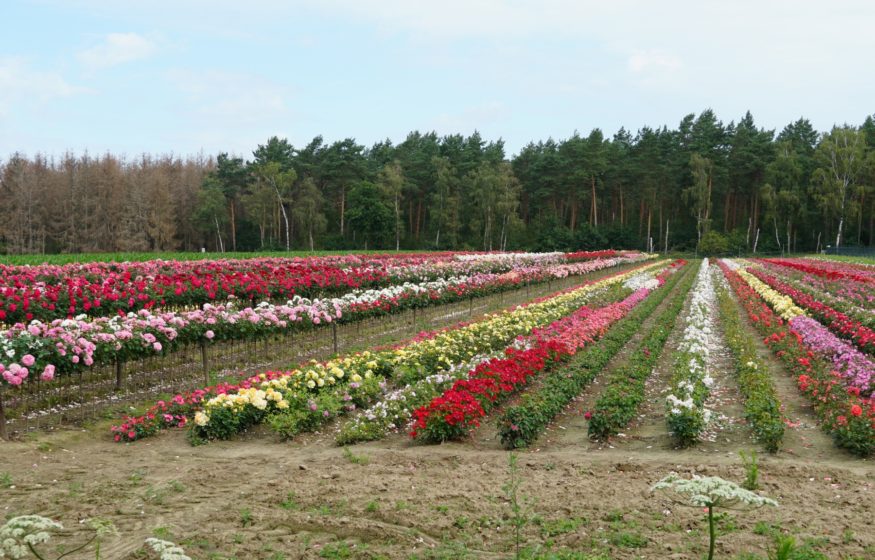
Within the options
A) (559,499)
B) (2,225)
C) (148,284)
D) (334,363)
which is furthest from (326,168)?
(559,499)

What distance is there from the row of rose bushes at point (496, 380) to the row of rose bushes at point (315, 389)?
117 cm

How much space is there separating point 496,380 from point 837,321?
10238 mm

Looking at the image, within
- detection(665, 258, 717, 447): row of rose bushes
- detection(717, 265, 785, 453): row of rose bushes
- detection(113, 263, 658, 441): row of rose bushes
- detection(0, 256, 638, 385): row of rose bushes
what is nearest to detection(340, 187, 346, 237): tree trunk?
detection(0, 256, 638, 385): row of rose bushes

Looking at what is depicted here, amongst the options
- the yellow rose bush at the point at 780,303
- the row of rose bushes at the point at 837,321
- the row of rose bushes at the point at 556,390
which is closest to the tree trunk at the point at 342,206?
the yellow rose bush at the point at 780,303

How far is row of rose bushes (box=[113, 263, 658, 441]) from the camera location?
320 inches

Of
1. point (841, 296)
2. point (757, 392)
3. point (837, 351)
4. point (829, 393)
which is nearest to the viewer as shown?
point (829, 393)

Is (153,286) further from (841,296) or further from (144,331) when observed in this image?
(841,296)

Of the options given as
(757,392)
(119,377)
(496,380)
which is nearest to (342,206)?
(119,377)

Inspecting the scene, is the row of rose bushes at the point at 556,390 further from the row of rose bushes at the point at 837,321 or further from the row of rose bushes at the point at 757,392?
the row of rose bushes at the point at 837,321

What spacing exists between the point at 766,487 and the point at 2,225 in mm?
74563

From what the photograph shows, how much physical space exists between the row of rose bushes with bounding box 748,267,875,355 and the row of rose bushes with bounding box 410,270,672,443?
534cm

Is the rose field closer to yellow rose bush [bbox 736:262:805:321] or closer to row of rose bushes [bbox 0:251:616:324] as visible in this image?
row of rose bushes [bbox 0:251:616:324]

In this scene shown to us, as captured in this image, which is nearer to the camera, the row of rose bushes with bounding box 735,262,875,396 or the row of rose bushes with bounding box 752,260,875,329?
the row of rose bushes with bounding box 735,262,875,396

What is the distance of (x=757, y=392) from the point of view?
8.66 metres
